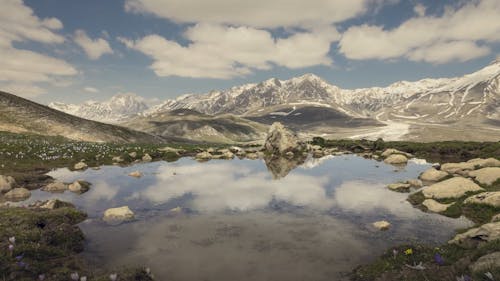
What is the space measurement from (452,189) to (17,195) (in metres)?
42.6

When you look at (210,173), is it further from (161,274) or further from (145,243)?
(161,274)

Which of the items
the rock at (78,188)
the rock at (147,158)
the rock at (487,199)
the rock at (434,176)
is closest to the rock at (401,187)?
the rock at (434,176)

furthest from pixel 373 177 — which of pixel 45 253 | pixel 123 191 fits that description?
pixel 45 253

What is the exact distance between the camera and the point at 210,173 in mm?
50406

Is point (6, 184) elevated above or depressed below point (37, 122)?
below

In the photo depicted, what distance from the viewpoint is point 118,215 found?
82.6ft

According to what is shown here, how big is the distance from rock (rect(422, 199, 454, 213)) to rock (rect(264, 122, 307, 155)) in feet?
178

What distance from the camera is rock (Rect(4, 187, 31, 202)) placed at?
29.9 m

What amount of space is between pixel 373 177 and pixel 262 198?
20731 millimetres

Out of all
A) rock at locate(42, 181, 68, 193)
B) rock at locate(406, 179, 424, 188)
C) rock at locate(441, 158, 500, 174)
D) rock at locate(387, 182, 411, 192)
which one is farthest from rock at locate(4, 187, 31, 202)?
rock at locate(441, 158, 500, 174)

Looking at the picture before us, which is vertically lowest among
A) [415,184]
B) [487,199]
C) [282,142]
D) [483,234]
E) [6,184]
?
[415,184]

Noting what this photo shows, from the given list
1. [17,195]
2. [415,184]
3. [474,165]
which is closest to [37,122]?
[17,195]

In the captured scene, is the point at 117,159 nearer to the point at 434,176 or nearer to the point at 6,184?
the point at 6,184

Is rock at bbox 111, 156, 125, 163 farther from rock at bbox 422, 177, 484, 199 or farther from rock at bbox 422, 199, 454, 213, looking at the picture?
rock at bbox 422, 199, 454, 213
